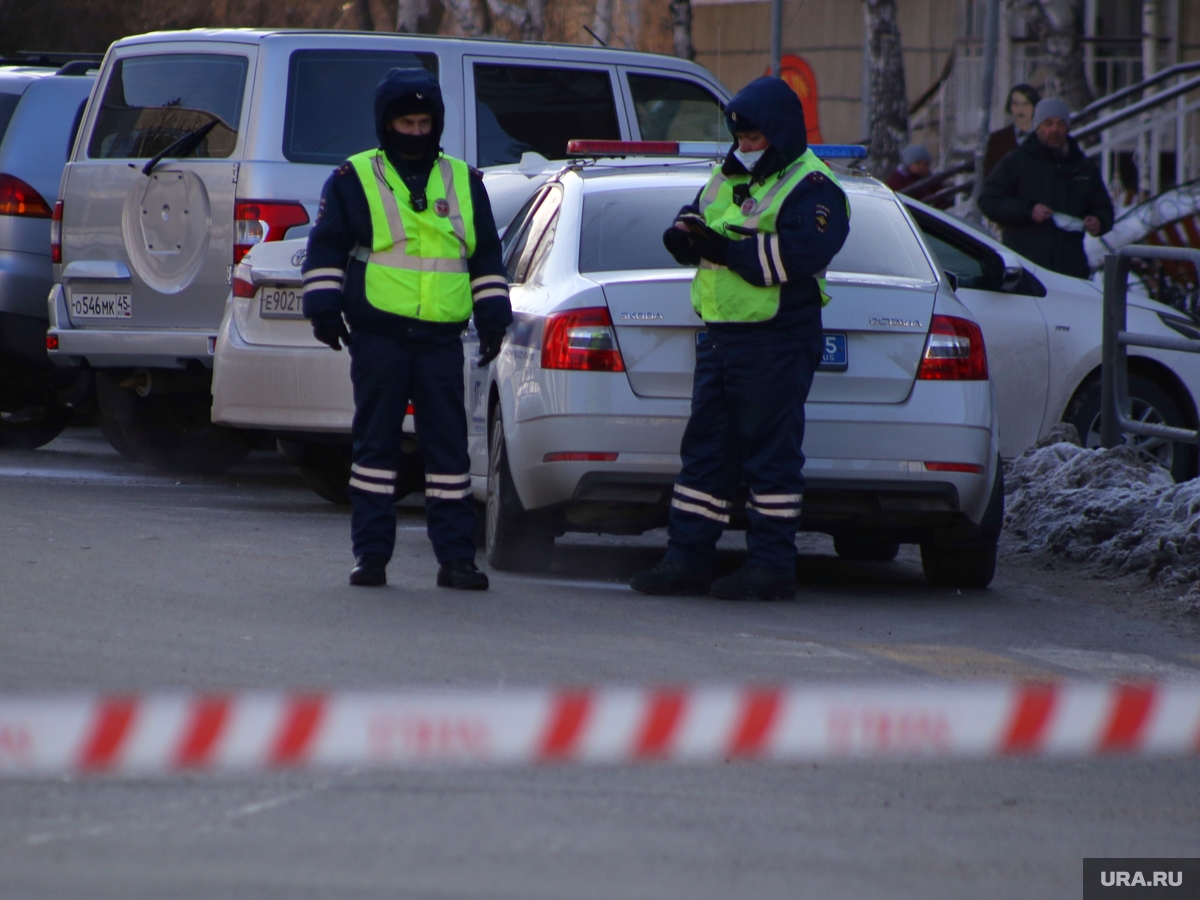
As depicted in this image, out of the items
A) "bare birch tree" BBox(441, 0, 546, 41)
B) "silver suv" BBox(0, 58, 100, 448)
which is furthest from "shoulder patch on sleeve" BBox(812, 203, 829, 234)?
"bare birch tree" BBox(441, 0, 546, 41)

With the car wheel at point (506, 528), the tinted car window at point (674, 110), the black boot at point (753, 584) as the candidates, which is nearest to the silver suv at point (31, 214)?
the tinted car window at point (674, 110)

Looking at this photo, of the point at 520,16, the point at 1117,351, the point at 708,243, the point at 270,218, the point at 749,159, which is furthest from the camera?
the point at 520,16

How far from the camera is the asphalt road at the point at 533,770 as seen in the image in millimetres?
3980

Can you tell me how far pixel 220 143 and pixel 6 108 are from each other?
92.6 inches

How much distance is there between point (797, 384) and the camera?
7.22 meters

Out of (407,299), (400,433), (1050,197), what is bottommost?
(400,433)

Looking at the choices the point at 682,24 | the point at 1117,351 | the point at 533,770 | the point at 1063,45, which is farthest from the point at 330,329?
the point at 682,24

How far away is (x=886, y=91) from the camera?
83.7 feet

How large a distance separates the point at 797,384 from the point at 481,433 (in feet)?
5.15

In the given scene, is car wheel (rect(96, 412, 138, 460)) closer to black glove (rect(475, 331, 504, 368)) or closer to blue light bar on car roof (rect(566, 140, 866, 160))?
blue light bar on car roof (rect(566, 140, 866, 160))

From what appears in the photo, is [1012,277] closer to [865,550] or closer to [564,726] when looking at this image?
[865,550]

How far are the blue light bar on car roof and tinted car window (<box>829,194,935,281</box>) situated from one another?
0.24 meters

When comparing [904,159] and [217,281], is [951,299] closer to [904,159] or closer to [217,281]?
[217,281]

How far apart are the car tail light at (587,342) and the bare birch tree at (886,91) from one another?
18614mm
